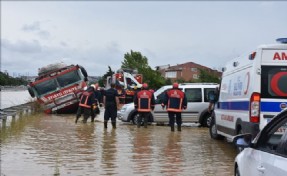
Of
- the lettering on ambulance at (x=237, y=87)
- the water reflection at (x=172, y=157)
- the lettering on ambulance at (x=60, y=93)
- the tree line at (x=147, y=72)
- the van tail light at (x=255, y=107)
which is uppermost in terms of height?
the tree line at (x=147, y=72)

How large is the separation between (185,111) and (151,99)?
169 cm

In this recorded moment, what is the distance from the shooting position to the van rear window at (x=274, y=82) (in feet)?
29.3

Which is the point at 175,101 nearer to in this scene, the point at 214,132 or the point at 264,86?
the point at 214,132

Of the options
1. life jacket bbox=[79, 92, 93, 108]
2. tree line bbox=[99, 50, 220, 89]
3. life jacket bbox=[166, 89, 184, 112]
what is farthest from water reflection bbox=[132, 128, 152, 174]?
tree line bbox=[99, 50, 220, 89]

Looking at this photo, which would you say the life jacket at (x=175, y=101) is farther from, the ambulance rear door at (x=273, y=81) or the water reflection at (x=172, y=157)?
the ambulance rear door at (x=273, y=81)

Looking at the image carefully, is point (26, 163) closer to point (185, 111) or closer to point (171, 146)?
point (171, 146)

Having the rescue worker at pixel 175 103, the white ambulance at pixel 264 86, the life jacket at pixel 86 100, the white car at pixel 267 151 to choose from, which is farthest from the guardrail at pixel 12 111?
the white car at pixel 267 151

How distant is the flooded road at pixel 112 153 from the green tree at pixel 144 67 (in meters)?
36.6

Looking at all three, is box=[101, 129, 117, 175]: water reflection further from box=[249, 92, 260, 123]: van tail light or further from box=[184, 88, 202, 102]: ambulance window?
box=[184, 88, 202, 102]: ambulance window

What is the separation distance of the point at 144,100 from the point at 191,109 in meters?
2.08

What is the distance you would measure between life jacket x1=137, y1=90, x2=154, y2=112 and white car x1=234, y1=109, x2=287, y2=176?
443 inches

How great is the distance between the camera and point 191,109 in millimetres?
18266

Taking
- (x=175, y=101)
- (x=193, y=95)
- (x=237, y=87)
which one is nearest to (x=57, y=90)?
(x=193, y=95)

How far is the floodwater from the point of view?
8.65 meters
